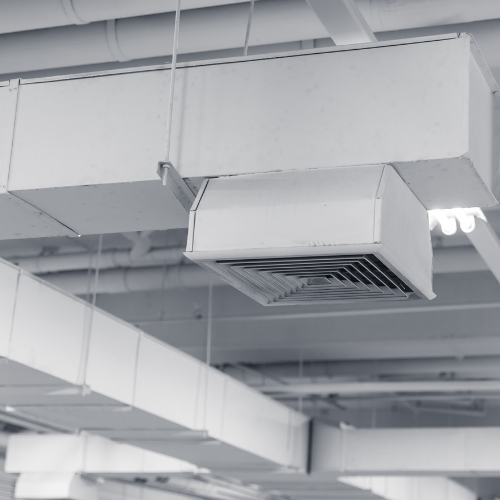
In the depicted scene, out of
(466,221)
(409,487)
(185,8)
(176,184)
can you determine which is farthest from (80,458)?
(176,184)

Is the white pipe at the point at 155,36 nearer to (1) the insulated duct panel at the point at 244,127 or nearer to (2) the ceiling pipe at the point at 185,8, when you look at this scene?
(2) the ceiling pipe at the point at 185,8

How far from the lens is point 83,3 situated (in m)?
4.19

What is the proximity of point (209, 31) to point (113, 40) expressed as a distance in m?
0.54

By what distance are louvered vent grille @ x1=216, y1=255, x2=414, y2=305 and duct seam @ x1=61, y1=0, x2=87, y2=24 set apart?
6.17 feet

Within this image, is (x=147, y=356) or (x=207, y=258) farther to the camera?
(x=147, y=356)

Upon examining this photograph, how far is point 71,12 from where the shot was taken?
4.22 meters

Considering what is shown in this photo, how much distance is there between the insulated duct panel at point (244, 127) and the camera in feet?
9.53

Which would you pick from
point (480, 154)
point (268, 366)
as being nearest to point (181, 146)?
point (480, 154)

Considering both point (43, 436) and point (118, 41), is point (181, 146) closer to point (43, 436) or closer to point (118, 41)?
point (118, 41)

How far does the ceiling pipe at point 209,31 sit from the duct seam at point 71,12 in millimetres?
169

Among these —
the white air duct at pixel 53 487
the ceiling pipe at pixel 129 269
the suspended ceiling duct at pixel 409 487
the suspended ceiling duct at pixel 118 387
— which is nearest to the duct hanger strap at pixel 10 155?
the suspended ceiling duct at pixel 118 387

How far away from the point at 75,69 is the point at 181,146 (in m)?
2.26

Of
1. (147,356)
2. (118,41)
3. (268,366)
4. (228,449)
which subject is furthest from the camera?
(268,366)

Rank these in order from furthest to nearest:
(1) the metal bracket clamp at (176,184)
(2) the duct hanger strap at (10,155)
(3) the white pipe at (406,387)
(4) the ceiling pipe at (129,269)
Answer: (3) the white pipe at (406,387) → (4) the ceiling pipe at (129,269) → (2) the duct hanger strap at (10,155) → (1) the metal bracket clamp at (176,184)
